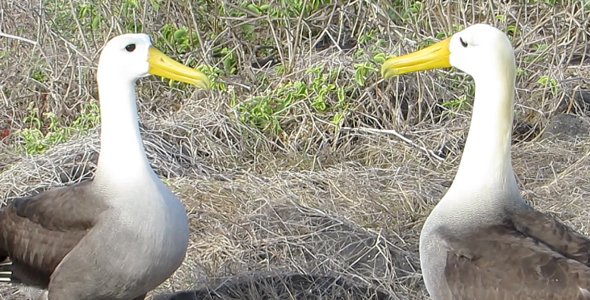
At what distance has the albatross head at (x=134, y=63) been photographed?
3.57m

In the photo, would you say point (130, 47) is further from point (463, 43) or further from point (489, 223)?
point (489, 223)

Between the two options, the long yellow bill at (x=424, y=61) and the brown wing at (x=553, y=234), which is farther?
the long yellow bill at (x=424, y=61)

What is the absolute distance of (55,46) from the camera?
648 cm

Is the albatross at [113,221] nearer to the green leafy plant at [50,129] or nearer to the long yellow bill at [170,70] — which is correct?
the long yellow bill at [170,70]

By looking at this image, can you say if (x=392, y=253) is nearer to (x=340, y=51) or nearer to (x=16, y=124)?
(x=340, y=51)

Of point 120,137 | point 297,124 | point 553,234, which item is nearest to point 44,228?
point 120,137

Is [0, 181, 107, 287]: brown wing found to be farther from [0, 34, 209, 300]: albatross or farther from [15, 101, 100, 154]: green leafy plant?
[15, 101, 100, 154]: green leafy plant

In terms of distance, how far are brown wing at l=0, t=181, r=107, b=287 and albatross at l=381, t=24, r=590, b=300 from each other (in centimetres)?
132

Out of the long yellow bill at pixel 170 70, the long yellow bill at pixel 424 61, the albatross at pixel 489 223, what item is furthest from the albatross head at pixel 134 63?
the albatross at pixel 489 223

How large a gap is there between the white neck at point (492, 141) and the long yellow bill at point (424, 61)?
0.71 feet

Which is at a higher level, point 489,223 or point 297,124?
point 489,223

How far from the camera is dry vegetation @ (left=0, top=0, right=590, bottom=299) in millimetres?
4273

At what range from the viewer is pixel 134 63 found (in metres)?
3.59

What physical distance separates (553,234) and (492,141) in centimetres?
41
